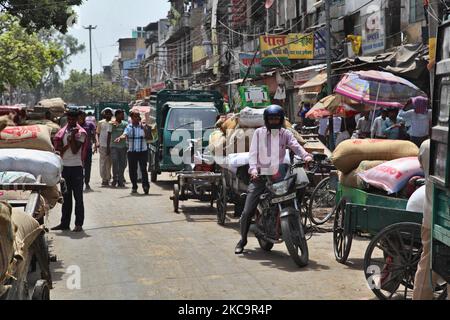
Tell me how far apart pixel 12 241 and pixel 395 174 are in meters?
4.17

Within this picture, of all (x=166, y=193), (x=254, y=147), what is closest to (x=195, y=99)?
(x=166, y=193)

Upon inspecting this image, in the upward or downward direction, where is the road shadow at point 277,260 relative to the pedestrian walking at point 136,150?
downward

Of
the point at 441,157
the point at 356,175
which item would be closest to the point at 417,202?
the point at 441,157

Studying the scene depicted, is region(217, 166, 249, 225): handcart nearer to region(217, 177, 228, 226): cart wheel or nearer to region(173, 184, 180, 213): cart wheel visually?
region(217, 177, 228, 226): cart wheel

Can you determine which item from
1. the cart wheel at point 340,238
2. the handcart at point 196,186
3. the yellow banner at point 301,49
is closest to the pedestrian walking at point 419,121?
the handcart at point 196,186

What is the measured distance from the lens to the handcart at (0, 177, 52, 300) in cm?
467

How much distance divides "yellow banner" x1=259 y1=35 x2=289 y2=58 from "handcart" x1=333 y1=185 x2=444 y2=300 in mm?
19176

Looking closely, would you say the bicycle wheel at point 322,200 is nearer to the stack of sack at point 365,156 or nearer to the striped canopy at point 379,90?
the striped canopy at point 379,90

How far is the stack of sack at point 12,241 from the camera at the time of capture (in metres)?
4.18

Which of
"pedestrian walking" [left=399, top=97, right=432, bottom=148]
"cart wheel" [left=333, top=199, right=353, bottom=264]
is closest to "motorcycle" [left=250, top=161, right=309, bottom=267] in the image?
"cart wheel" [left=333, top=199, right=353, bottom=264]

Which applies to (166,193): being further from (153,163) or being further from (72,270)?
(72,270)

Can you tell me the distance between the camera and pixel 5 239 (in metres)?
4.22

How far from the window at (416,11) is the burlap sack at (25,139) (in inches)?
575
